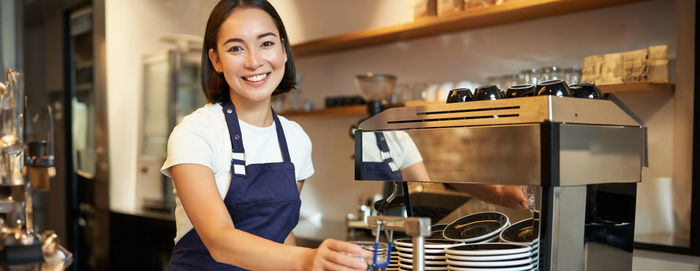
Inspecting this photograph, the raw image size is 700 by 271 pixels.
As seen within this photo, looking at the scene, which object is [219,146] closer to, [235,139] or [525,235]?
[235,139]

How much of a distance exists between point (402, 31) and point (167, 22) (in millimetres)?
2224

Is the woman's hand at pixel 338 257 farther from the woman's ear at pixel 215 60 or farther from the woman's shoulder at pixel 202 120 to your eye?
the woman's ear at pixel 215 60

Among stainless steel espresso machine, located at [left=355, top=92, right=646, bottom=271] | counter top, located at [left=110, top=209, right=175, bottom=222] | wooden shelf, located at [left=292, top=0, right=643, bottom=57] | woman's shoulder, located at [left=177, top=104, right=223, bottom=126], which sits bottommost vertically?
counter top, located at [left=110, top=209, right=175, bottom=222]

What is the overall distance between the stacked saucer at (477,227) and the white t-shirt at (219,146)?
55 centimetres

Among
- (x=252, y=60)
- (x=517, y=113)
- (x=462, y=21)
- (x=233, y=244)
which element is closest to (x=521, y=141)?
(x=517, y=113)

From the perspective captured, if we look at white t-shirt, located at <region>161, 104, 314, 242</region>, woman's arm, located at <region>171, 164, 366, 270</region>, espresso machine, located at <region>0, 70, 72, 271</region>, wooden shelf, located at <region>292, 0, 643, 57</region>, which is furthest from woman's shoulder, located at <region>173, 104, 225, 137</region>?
wooden shelf, located at <region>292, 0, 643, 57</region>

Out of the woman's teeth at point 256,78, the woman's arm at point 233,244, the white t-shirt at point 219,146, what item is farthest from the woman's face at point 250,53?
the woman's arm at point 233,244

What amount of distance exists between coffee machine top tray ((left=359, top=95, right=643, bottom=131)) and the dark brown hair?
18.4 inches

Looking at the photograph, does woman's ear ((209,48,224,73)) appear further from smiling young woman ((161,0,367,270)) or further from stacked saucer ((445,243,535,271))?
stacked saucer ((445,243,535,271))

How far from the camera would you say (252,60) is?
1.43 meters

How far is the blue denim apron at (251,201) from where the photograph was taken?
1494 mm

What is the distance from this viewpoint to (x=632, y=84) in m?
1.98

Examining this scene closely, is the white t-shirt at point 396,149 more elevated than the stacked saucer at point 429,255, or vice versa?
the white t-shirt at point 396,149

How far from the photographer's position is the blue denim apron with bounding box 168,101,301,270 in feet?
4.90
